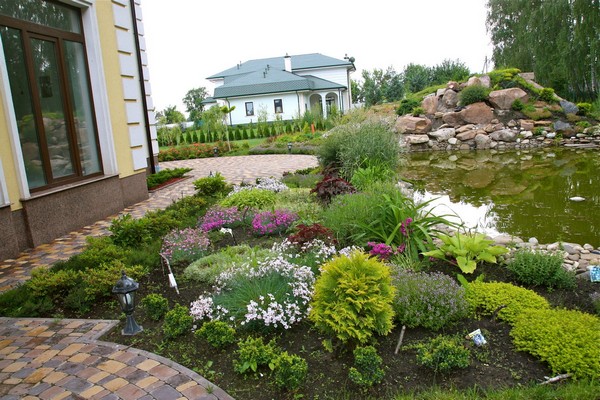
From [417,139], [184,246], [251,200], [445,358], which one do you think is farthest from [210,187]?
[417,139]

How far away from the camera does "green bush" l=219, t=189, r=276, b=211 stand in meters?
6.68

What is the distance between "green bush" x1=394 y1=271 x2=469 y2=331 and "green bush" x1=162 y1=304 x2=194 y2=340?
5.09ft

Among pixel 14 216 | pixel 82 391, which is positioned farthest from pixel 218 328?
pixel 14 216

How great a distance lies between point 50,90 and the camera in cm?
625

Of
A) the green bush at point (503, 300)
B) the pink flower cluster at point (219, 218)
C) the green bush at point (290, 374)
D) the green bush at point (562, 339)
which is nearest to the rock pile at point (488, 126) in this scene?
the pink flower cluster at point (219, 218)

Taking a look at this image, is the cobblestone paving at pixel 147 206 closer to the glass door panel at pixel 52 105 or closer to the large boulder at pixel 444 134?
the glass door panel at pixel 52 105

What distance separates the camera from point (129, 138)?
7887 millimetres

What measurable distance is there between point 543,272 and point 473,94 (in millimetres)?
16028

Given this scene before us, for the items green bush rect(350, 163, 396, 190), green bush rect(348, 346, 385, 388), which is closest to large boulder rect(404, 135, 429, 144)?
green bush rect(350, 163, 396, 190)

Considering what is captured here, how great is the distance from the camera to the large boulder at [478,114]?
58.2 ft

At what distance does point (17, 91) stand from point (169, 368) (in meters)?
4.64

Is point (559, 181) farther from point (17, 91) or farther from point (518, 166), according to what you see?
point (17, 91)

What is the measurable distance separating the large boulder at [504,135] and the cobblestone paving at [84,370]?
16.5 meters

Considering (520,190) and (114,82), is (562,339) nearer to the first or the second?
(520,190)
